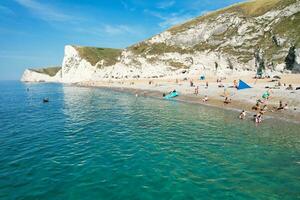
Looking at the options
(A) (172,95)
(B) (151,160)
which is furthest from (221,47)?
A: (B) (151,160)

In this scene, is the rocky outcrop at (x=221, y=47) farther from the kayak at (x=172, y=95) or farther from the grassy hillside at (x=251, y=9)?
the kayak at (x=172, y=95)

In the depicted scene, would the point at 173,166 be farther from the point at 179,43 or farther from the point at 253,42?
the point at 179,43

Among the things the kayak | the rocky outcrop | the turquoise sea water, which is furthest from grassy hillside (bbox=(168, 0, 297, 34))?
the turquoise sea water

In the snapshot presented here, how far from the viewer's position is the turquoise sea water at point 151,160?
15094mm

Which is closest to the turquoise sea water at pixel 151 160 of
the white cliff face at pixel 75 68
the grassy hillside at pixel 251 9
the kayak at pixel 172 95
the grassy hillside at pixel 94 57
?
the kayak at pixel 172 95

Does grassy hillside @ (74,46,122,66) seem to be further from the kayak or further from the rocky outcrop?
the kayak

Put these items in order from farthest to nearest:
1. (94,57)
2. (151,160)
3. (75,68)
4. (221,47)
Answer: (94,57) → (75,68) → (221,47) → (151,160)

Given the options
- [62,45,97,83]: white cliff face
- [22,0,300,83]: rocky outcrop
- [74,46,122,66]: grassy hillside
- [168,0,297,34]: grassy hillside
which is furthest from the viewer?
[62,45,97,83]: white cliff face

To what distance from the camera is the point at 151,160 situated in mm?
20250

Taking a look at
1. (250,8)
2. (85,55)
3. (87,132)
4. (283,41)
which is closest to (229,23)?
(250,8)

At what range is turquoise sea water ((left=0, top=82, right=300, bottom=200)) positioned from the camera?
15094 mm

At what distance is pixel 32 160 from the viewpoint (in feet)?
67.2

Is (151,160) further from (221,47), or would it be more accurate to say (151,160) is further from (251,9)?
(251,9)

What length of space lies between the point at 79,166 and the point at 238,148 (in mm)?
14168
